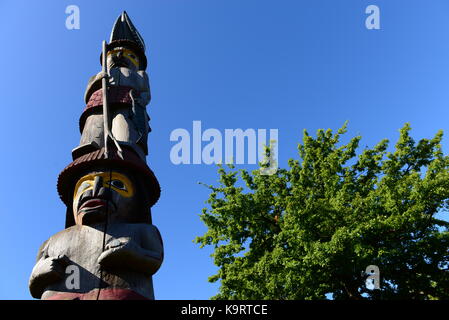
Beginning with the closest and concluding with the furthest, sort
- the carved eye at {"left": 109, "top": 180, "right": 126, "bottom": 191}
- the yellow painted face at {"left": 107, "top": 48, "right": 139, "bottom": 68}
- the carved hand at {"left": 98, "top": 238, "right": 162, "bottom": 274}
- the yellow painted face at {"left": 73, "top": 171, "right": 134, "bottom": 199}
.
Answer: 1. the carved hand at {"left": 98, "top": 238, "right": 162, "bottom": 274}
2. the yellow painted face at {"left": 73, "top": 171, "right": 134, "bottom": 199}
3. the carved eye at {"left": 109, "top": 180, "right": 126, "bottom": 191}
4. the yellow painted face at {"left": 107, "top": 48, "right": 139, "bottom": 68}

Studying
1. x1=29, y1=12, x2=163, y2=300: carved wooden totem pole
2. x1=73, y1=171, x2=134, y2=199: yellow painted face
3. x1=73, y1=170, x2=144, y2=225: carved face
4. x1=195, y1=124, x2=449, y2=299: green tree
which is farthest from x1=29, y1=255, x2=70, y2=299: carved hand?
x1=195, y1=124, x2=449, y2=299: green tree

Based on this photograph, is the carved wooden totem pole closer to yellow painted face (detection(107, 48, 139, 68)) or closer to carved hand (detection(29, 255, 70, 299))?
carved hand (detection(29, 255, 70, 299))

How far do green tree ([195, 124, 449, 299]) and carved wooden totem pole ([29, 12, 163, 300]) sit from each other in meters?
4.88

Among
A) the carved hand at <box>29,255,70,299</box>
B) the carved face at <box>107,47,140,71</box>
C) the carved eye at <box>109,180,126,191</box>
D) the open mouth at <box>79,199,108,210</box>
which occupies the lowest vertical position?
the carved hand at <box>29,255,70,299</box>

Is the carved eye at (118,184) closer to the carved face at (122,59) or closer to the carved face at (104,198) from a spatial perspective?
the carved face at (104,198)

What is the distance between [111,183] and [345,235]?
6.57 metres

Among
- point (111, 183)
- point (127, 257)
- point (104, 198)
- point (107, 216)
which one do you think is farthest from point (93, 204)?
point (127, 257)

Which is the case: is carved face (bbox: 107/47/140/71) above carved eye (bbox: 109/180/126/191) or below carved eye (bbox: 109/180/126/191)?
above

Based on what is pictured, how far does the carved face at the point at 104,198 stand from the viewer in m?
8.11

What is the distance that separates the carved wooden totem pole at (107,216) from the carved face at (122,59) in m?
2.22

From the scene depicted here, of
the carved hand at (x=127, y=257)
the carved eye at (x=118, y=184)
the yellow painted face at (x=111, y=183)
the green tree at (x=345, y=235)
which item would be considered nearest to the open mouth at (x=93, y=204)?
the yellow painted face at (x=111, y=183)

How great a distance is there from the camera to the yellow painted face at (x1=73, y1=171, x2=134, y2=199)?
866 cm

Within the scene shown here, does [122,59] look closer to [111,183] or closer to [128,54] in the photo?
[128,54]

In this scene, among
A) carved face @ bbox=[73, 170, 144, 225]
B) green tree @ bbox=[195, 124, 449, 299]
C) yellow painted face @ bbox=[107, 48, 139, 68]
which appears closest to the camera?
A: carved face @ bbox=[73, 170, 144, 225]
